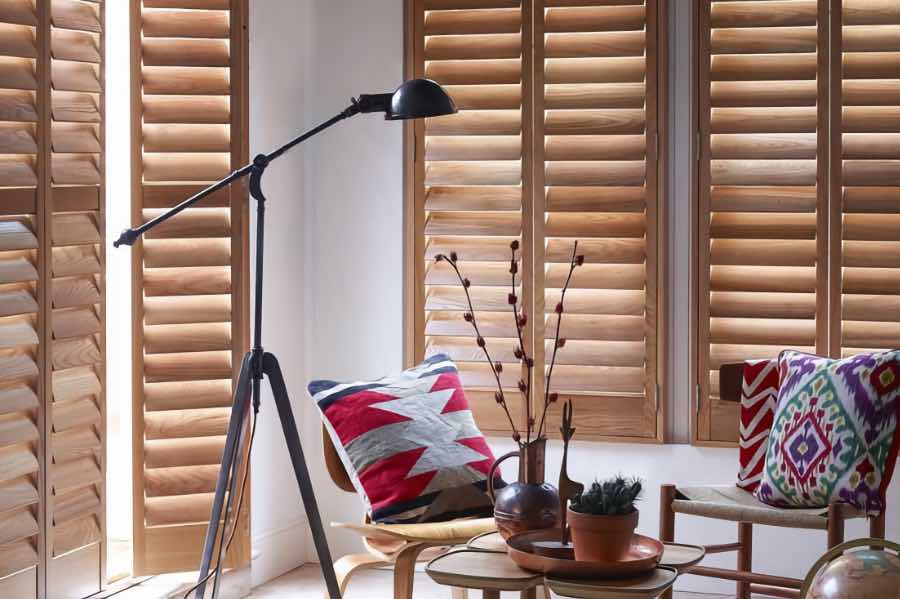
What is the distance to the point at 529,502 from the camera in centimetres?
269

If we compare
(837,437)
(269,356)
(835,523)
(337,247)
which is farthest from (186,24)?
(835,523)

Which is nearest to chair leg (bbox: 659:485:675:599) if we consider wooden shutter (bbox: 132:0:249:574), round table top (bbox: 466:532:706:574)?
round table top (bbox: 466:532:706:574)

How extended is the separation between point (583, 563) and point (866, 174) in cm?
190

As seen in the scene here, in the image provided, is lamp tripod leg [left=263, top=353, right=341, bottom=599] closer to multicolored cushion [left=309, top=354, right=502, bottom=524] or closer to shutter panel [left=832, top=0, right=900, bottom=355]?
multicolored cushion [left=309, top=354, right=502, bottom=524]

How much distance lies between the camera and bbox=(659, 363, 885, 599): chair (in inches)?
123

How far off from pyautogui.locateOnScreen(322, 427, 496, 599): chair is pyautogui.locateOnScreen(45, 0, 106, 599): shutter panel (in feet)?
2.52

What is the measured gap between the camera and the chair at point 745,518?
313cm

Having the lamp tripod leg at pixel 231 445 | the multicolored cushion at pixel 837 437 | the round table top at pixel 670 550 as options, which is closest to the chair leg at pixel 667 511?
the multicolored cushion at pixel 837 437

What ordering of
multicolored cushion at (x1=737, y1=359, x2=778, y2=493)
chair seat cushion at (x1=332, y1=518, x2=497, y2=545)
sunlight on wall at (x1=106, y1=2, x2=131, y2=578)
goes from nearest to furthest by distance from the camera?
chair seat cushion at (x1=332, y1=518, x2=497, y2=545) → multicolored cushion at (x1=737, y1=359, x2=778, y2=493) → sunlight on wall at (x1=106, y1=2, x2=131, y2=578)

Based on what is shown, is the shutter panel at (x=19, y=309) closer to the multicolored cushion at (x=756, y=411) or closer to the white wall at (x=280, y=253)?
the white wall at (x=280, y=253)

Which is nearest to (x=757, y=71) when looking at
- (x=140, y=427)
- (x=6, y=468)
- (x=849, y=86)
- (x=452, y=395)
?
(x=849, y=86)

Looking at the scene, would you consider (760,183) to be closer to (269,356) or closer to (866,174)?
(866,174)

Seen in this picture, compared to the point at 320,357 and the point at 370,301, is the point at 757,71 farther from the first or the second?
the point at 320,357

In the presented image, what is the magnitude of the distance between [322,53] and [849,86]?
5.91 ft
